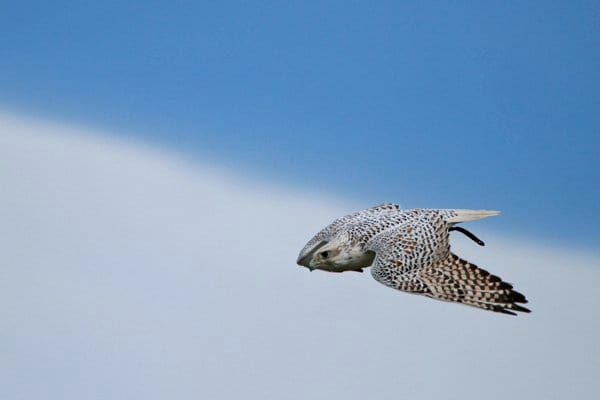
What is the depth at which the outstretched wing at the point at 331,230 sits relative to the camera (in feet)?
30.3

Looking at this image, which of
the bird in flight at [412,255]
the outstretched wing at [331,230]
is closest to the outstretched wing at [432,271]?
the bird in flight at [412,255]

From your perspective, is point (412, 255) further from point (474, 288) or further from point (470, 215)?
point (470, 215)

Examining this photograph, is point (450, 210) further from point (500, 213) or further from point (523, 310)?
point (523, 310)

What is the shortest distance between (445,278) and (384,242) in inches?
26.6

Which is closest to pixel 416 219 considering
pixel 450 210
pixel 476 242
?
pixel 450 210

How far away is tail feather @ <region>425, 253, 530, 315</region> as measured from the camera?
7773 mm

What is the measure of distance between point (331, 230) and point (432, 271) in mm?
1419

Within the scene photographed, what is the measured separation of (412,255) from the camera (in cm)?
825

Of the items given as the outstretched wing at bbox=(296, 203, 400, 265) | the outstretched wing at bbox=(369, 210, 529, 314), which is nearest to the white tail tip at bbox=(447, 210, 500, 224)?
the outstretched wing at bbox=(369, 210, 529, 314)

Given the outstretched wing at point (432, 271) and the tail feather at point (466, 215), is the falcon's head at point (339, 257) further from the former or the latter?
the tail feather at point (466, 215)

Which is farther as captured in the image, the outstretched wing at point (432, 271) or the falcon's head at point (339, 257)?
the falcon's head at point (339, 257)

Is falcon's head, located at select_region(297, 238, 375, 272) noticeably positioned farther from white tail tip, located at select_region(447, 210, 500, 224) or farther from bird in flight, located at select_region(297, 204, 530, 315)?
white tail tip, located at select_region(447, 210, 500, 224)

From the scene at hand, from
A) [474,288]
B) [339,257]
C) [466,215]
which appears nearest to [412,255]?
[474,288]

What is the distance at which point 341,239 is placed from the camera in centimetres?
890
